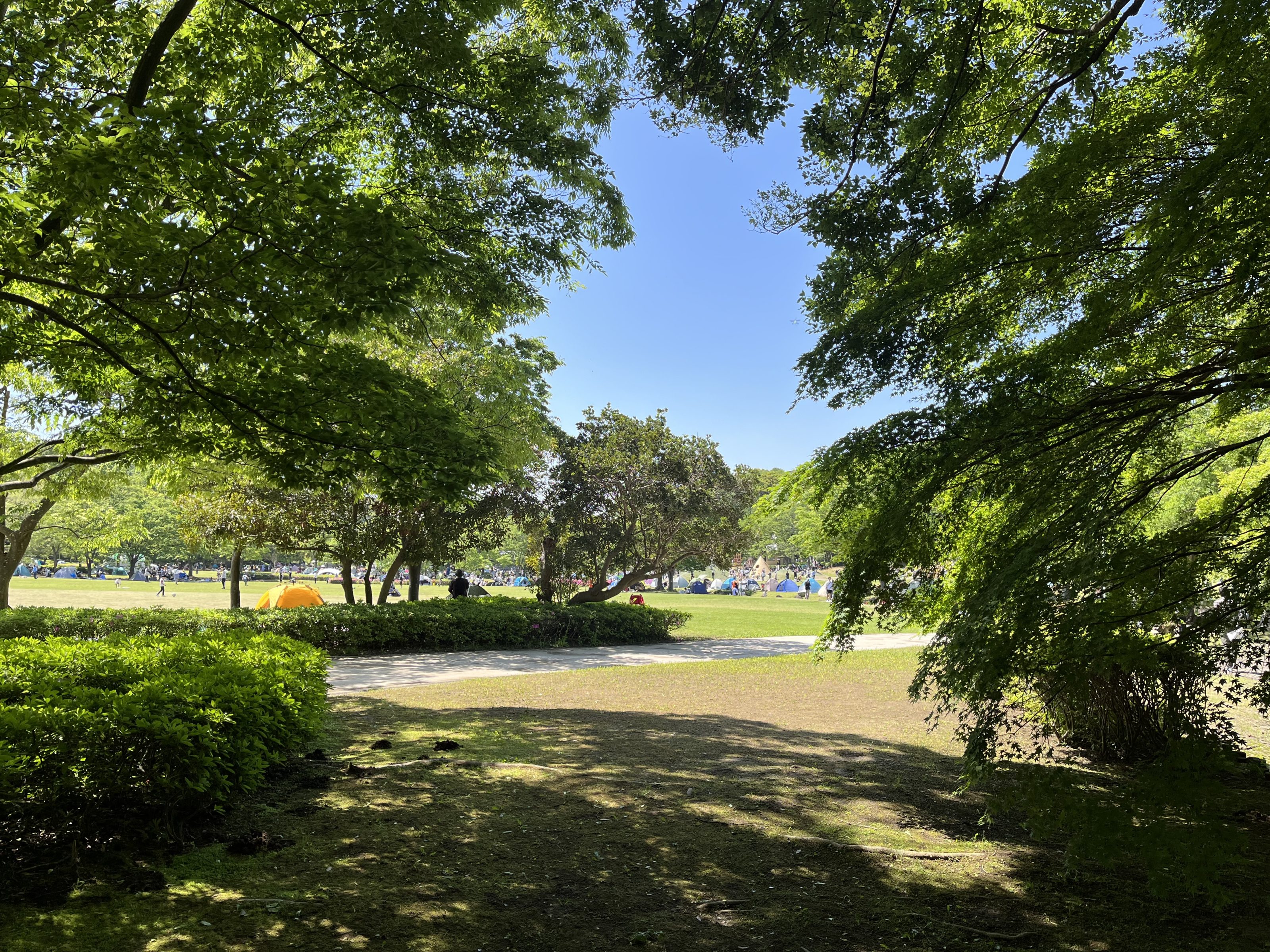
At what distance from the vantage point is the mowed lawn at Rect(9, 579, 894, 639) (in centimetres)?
2517

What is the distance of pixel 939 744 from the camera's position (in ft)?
27.3

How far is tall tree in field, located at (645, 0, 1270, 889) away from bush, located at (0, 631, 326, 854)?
411 centimetres

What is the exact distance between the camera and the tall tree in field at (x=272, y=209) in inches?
166

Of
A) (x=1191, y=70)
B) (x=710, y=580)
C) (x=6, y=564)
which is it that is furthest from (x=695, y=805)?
(x=710, y=580)

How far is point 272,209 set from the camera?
4.17 m

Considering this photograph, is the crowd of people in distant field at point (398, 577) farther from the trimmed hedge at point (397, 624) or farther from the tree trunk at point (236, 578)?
the tree trunk at point (236, 578)

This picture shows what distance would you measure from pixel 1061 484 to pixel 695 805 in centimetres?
341

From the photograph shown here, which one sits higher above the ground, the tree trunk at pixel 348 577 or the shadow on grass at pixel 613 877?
the tree trunk at pixel 348 577

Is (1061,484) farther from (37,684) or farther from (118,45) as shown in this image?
(118,45)

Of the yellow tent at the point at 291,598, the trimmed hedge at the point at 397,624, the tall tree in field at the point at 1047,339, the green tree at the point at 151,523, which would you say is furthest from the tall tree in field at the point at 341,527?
the green tree at the point at 151,523

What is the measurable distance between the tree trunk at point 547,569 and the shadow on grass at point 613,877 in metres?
15.8

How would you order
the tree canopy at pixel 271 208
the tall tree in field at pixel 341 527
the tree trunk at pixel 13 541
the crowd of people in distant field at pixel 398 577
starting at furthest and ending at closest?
the crowd of people in distant field at pixel 398 577
the tall tree in field at pixel 341 527
the tree trunk at pixel 13 541
the tree canopy at pixel 271 208

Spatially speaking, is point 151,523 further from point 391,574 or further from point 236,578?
point 391,574

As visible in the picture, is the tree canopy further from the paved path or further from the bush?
the paved path
